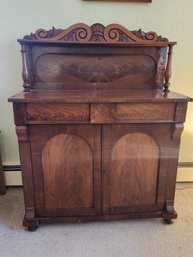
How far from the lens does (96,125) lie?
4.27 feet

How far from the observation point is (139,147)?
137 cm

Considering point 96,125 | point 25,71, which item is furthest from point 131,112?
point 25,71

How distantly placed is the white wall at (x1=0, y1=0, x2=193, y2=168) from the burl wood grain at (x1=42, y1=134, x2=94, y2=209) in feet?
2.46

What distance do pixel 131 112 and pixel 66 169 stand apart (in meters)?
0.54

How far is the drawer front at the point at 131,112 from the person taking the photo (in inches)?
49.4

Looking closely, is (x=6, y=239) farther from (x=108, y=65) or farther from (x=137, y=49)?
(x=137, y=49)

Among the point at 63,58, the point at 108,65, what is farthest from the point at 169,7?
the point at 63,58

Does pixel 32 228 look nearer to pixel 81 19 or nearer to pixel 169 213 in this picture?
pixel 169 213

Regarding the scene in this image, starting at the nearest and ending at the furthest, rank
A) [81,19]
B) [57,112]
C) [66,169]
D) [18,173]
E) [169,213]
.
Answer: [57,112], [66,169], [169,213], [81,19], [18,173]

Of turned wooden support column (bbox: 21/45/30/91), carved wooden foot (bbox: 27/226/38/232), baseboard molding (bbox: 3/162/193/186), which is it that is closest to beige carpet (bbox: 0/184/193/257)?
carved wooden foot (bbox: 27/226/38/232)

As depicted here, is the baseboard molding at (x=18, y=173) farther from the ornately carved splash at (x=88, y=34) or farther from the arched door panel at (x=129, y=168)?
the ornately carved splash at (x=88, y=34)

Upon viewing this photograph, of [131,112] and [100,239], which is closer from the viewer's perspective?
[131,112]

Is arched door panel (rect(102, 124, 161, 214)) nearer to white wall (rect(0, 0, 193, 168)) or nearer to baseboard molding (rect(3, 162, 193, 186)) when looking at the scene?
baseboard molding (rect(3, 162, 193, 186))

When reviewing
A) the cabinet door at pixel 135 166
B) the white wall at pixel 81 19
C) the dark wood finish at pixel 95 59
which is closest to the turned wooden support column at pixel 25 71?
the dark wood finish at pixel 95 59
